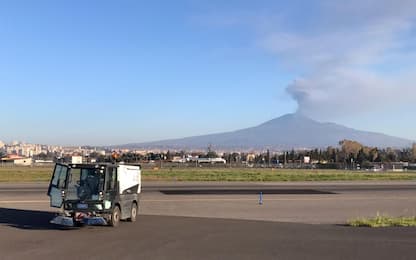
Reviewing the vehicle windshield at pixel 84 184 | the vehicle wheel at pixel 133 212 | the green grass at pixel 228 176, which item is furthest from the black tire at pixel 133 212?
the green grass at pixel 228 176

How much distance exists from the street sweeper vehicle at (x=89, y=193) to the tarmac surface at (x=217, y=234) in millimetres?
368

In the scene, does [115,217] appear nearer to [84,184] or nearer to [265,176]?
[84,184]

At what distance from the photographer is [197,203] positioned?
2753 cm

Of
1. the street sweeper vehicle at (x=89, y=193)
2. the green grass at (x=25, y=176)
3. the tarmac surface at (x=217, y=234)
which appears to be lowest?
the green grass at (x=25, y=176)

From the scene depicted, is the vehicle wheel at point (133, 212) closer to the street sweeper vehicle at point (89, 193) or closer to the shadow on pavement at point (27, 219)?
the street sweeper vehicle at point (89, 193)

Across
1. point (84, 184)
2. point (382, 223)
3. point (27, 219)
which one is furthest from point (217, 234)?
point (27, 219)

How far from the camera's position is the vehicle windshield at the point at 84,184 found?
1739 cm

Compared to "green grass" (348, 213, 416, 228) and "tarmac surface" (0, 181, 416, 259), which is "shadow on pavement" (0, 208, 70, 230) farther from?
"green grass" (348, 213, 416, 228)

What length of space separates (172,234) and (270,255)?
447cm

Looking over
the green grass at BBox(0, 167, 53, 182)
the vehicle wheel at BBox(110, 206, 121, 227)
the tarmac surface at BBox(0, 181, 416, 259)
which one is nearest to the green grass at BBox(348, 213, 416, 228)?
the tarmac surface at BBox(0, 181, 416, 259)

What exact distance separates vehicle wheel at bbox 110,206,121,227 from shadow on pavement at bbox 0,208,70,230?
1.70 meters

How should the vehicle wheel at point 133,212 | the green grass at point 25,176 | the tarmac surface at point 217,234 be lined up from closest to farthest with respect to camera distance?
1. the tarmac surface at point 217,234
2. the vehicle wheel at point 133,212
3. the green grass at point 25,176

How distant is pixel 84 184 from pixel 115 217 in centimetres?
144

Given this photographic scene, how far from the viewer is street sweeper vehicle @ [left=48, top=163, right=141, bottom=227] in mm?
17109
